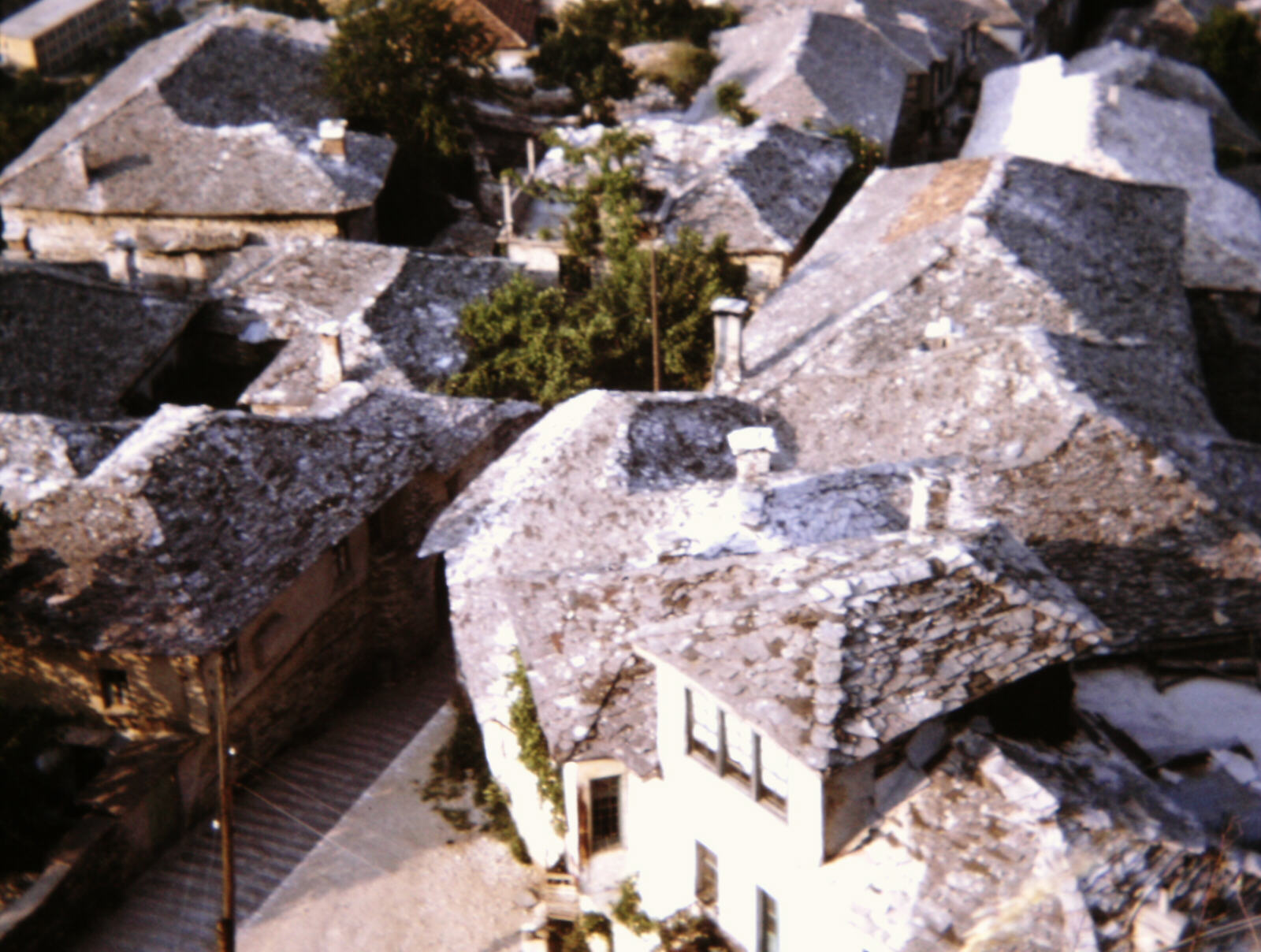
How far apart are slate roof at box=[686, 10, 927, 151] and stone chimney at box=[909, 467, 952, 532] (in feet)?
80.1

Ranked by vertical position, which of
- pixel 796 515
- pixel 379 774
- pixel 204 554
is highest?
pixel 796 515

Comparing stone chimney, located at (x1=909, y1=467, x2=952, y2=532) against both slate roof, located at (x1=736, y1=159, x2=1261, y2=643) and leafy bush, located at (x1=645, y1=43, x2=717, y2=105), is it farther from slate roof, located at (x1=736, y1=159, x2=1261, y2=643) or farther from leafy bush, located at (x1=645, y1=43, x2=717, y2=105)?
leafy bush, located at (x1=645, y1=43, x2=717, y2=105)

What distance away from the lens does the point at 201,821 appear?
23.9 metres

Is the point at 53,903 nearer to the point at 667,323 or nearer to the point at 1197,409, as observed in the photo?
the point at 667,323

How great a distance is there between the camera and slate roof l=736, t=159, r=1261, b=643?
1967 cm

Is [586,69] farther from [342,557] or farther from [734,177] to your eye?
[342,557]

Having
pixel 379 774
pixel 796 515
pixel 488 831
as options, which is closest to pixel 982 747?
pixel 796 515

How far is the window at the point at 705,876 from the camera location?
1664 centimetres

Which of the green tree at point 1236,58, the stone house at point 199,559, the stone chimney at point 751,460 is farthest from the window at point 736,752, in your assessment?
the green tree at point 1236,58

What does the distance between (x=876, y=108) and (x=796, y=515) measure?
97.4 feet

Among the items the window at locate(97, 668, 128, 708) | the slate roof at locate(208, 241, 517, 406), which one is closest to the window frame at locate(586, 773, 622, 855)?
the window at locate(97, 668, 128, 708)

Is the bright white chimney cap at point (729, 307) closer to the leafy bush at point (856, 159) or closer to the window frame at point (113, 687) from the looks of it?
the window frame at point (113, 687)

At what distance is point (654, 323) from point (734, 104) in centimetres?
1637

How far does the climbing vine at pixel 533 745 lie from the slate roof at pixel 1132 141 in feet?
77.2
